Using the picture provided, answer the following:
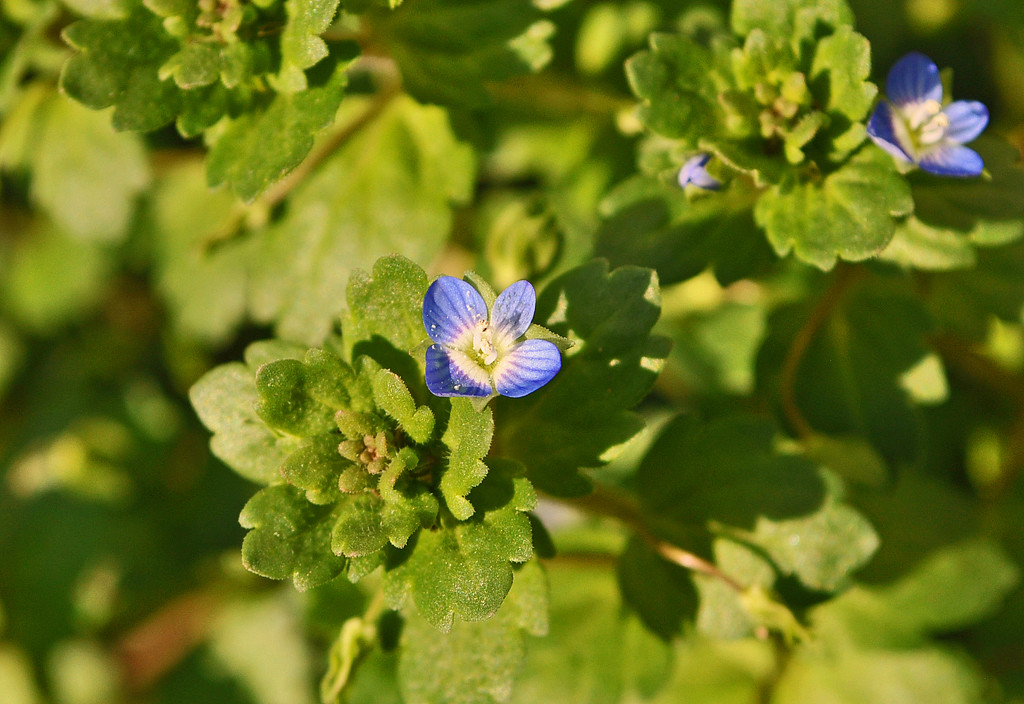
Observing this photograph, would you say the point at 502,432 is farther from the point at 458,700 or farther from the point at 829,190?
the point at 829,190

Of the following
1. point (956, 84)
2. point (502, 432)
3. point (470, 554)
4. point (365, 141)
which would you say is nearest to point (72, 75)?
point (365, 141)

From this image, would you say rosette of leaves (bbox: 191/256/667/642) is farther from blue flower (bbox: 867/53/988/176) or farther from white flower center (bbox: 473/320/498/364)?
blue flower (bbox: 867/53/988/176)

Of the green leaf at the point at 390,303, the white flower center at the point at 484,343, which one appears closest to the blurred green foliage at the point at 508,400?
the green leaf at the point at 390,303

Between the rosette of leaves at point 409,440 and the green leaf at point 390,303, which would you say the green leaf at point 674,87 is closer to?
the rosette of leaves at point 409,440

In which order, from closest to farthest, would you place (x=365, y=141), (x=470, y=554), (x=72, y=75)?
(x=470, y=554) < (x=72, y=75) < (x=365, y=141)

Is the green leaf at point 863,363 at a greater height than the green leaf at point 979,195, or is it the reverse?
the green leaf at point 979,195

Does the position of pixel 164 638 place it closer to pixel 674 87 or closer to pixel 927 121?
pixel 674 87

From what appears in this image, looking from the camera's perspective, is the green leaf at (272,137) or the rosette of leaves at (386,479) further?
the green leaf at (272,137)
